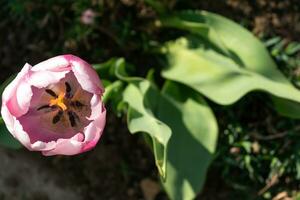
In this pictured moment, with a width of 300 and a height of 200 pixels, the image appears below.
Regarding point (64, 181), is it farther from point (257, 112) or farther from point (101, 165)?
point (257, 112)

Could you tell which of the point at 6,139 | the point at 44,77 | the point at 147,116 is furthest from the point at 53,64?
the point at 147,116

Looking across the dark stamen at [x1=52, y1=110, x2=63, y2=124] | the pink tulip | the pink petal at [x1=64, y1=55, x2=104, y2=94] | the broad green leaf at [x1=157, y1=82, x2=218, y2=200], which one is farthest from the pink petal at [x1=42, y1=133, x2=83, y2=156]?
the broad green leaf at [x1=157, y1=82, x2=218, y2=200]

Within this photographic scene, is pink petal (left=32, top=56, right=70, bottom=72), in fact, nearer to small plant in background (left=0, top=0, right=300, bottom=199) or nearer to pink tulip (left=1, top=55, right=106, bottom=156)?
pink tulip (left=1, top=55, right=106, bottom=156)

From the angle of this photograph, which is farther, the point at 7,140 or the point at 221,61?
the point at 221,61

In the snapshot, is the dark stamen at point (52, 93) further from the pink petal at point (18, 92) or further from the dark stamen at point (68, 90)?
the pink petal at point (18, 92)

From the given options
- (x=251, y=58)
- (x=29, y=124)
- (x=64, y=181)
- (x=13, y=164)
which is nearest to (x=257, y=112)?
(x=251, y=58)

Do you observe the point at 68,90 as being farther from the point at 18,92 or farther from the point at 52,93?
the point at 18,92
